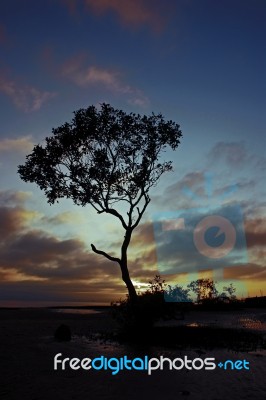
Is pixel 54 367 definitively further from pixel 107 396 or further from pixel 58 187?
pixel 58 187

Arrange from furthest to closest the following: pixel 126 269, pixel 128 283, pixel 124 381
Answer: pixel 126 269
pixel 128 283
pixel 124 381

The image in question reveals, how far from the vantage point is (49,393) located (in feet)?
39.0

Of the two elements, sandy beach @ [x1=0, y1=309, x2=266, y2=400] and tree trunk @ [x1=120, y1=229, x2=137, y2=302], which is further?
tree trunk @ [x1=120, y1=229, x2=137, y2=302]

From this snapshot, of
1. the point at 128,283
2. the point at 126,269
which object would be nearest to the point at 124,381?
the point at 128,283

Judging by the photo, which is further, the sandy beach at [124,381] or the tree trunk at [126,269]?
the tree trunk at [126,269]

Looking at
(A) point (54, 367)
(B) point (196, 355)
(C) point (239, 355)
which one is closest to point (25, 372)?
(A) point (54, 367)

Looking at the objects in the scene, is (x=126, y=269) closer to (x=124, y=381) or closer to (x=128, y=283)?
(x=128, y=283)

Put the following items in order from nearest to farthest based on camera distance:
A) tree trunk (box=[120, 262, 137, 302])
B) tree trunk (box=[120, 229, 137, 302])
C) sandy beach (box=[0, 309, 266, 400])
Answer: sandy beach (box=[0, 309, 266, 400]) → tree trunk (box=[120, 262, 137, 302]) → tree trunk (box=[120, 229, 137, 302])

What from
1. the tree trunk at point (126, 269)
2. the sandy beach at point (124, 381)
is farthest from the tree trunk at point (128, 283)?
the sandy beach at point (124, 381)

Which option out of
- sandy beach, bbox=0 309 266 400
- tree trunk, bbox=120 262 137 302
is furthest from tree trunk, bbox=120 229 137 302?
sandy beach, bbox=0 309 266 400

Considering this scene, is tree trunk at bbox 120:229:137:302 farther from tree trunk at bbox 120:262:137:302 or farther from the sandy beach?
the sandy beach

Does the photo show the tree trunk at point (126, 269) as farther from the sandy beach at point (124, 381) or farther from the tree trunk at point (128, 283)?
the sandy beach at point (124, 381)

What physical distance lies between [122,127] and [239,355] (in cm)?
2088

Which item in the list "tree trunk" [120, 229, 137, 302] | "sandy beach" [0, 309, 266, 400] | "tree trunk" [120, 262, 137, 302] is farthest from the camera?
"tree trunk" [120, 229, 137, 302]
